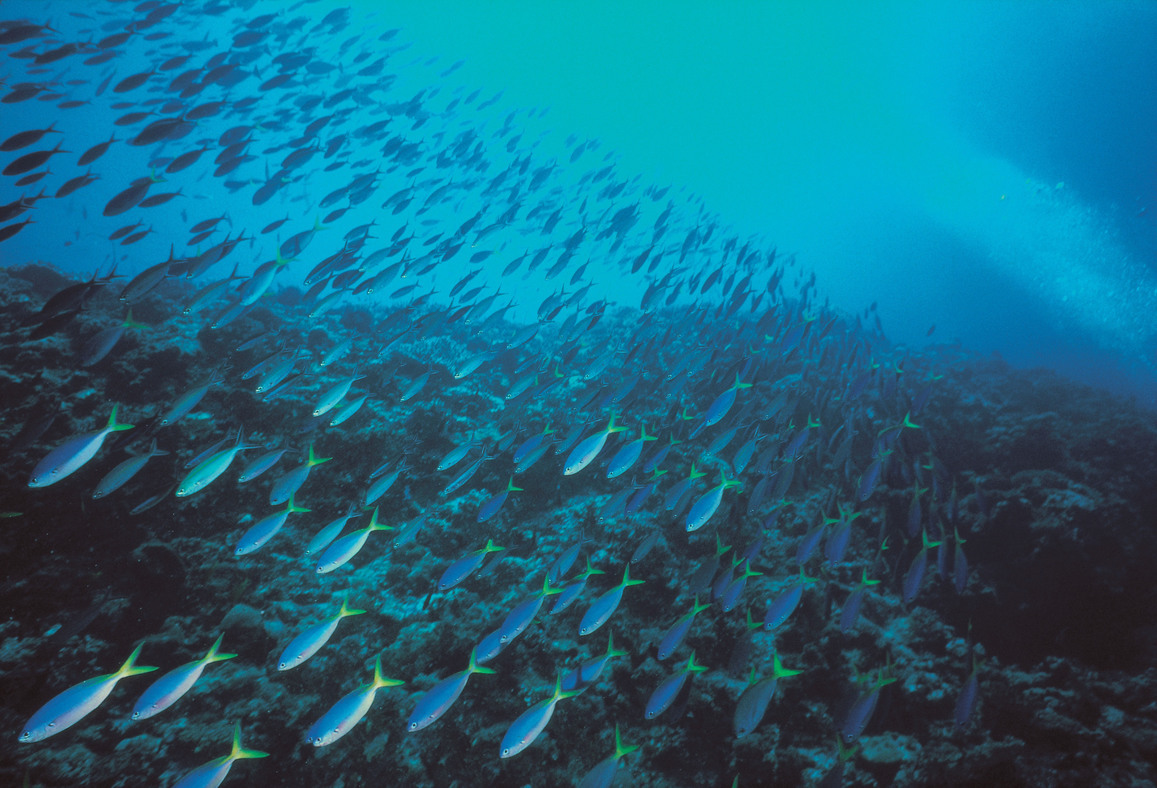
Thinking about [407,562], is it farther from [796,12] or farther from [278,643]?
[796,12]

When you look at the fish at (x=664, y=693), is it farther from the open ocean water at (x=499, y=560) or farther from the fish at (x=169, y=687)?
the fish at (x=169, y=687)

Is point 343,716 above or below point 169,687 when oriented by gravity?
above

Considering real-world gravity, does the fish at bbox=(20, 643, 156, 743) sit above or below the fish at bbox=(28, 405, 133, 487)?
below

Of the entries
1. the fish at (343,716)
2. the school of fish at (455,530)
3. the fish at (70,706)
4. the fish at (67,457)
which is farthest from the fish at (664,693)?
the fish at (67,457)

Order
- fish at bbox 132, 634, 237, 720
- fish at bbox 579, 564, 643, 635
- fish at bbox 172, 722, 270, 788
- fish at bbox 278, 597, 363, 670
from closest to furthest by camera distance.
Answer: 1. fish at bbox 172, 722, 270, 788
2. fish at bbox 132, 634, 237, 720
3. fish at bbox 278, 597, 363, 670
4. fish at bbox 579, 564, 643, 635

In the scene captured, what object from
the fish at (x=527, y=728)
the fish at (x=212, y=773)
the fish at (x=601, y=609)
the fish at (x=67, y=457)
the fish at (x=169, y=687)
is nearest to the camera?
the fish at (x=212, y=773)

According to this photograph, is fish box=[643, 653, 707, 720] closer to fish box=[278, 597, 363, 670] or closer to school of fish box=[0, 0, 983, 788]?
school of fish box=[0, 0, 983, 788]

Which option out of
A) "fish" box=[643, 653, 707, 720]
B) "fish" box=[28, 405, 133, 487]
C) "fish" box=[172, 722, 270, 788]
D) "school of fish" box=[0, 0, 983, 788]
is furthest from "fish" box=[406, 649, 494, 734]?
"fish" box=[28, 405, 133, 487]

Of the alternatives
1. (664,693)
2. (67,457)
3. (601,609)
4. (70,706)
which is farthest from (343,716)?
(67,457)

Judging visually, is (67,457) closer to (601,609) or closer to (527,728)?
(527,728)

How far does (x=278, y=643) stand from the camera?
4.46 metres

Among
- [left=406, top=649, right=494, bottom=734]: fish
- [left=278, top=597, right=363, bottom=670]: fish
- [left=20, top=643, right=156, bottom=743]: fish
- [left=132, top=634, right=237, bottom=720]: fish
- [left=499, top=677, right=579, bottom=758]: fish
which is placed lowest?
[left=20, top=643, right=156, bottom=743]: fish

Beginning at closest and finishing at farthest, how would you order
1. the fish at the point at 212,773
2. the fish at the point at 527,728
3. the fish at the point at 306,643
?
→ the fish at the point at 212,773 < the fish at the point at 527,728 < the fish at the point at 306,643

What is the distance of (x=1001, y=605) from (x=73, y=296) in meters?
10.6
